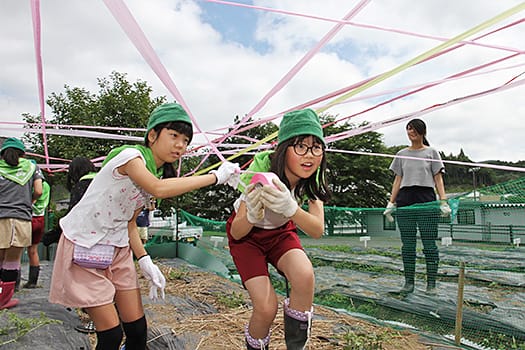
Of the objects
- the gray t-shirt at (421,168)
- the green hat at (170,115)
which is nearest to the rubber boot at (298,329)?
the green hat at (170,115)

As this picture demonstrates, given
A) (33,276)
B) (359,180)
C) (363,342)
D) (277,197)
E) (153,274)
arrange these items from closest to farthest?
(277,197) < (153,274) < (363,342) < (33,276) < (359,180)

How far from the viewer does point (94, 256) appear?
168cm

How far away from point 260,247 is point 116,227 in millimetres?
675

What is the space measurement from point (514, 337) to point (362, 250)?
60.1 inches

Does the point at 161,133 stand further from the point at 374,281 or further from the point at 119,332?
the point at 374,281

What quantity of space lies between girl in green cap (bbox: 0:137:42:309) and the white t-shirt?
199 cm

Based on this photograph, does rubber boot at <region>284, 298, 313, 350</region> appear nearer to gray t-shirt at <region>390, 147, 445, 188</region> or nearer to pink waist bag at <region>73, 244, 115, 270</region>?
pink waist bag at <region>73, 244, 115, 270</region>

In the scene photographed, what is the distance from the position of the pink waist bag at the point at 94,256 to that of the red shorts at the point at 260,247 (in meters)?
0.57

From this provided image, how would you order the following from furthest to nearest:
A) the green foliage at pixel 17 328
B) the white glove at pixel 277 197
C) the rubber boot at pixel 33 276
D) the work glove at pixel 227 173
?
the rubber boot at pixel 33 276, the green foliage at pixel 17 328, the work glove at pixel 227 173, the white glove at pixel 277 197

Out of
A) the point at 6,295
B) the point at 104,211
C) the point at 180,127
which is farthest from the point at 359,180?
the point at 104,211

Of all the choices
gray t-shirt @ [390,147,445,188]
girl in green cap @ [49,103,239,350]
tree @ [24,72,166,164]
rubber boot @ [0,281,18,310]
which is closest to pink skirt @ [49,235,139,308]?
girl in green cap @ [49,103,239,350]

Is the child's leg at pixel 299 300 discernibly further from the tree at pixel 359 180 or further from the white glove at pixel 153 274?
the tree at pixel 359 180

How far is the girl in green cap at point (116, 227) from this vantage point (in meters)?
1.62

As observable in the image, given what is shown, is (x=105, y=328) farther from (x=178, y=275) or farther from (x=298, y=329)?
(x=178, y=275)
